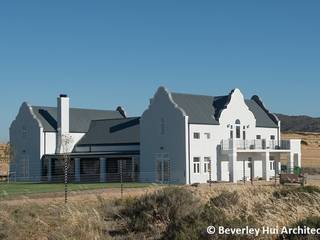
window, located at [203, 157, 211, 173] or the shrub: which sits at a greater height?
window, located at [203, 157, 211, 173]

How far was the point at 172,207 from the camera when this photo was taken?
17281 millimetres

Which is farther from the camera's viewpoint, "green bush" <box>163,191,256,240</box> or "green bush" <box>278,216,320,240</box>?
"green bush" <box>163,191,256,240</box>

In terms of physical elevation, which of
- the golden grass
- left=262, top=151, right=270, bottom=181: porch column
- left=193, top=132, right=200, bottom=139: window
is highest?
left=193, top=132, right=200, bottom=139: window

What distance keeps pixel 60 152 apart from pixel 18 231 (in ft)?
137

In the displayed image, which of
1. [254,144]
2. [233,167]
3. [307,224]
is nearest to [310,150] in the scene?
[254,144]

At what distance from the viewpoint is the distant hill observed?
162 meters

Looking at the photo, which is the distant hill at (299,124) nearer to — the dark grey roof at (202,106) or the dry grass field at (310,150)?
the dry grass field at (310,150)

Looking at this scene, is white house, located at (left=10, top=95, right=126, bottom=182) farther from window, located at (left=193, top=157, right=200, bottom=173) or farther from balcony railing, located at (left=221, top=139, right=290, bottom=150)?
balcony railing, located at (left=221, top=139, right=290, bottom=150)

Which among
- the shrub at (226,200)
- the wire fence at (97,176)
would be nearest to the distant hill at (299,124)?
the wire fence at (97,176)

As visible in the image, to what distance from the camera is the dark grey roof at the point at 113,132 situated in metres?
55.6

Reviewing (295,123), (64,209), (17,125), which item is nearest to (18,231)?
(64,209)

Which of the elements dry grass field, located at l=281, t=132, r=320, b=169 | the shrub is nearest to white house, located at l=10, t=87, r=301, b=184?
the shrub

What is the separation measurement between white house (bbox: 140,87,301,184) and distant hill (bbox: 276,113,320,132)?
104475 millimetres

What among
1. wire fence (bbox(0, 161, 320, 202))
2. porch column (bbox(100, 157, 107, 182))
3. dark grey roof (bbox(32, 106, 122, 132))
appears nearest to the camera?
wire fence (bbox(0, 161, 320, 202))
